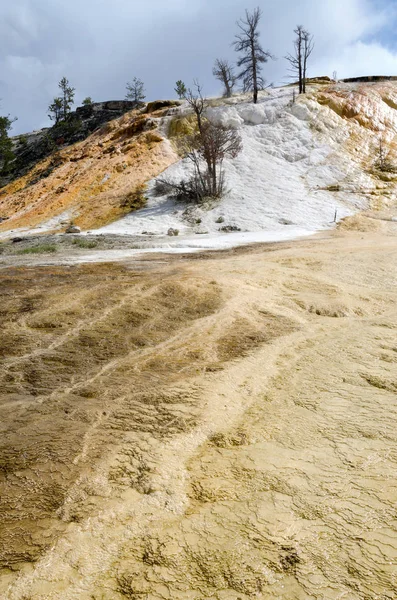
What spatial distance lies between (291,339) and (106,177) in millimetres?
19320

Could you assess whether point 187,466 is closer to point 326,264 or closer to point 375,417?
point 375,417

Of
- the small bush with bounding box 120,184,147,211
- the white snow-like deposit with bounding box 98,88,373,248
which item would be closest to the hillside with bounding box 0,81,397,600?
the white snow-like deposit with bounding box 98,88,373,248

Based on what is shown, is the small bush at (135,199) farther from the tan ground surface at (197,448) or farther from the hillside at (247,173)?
the tan ground surface at (197,448)

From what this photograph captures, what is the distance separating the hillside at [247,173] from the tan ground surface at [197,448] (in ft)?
24.6

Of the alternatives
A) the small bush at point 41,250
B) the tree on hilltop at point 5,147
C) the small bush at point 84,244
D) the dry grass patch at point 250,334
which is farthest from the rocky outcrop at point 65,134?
the dry grass patch at point 250,334

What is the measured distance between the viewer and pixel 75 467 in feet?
8.41

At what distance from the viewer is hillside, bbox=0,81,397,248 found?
1700 centimetres

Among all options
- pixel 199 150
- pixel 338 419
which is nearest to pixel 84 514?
pixel 338 419

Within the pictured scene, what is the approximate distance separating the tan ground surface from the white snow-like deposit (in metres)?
6.75

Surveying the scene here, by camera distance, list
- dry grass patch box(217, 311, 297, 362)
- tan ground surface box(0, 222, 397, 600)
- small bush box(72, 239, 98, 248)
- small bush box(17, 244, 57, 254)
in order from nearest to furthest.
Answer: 1. tan ground surface box(0, 222, 397, 600)
2. dry grass patch box(217, 311, 297, 362)
3. small bush box(17, 244, 57, 254)
4. small bush box(72, 239, 98, 248)

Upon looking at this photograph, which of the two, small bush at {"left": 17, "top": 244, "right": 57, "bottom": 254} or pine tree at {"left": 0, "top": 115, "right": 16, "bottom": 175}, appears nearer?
small bush at {"left": 17, "top": 244, "right": 57, "bottom": 254}

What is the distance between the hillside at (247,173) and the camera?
55.8 feet

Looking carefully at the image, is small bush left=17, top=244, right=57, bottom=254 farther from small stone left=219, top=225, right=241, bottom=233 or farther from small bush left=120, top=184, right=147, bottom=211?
small bush left=120, top=184, right=147, bottom=211

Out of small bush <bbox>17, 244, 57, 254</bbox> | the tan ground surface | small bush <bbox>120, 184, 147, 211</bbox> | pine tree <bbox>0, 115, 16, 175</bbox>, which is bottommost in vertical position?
the tan ground surface
